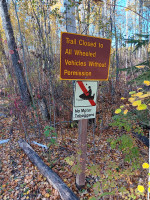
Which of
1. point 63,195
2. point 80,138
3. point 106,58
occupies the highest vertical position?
point 106,58

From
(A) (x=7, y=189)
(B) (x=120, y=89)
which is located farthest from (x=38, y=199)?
(B) (x=120, y=89)

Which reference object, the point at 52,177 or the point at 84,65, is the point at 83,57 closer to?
the point at 84,65

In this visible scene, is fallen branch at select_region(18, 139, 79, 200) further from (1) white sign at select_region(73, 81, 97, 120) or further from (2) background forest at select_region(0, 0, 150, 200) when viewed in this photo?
(1) white sign at select_region(73, 81, 97, 120)

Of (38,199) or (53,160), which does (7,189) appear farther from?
(53,160)

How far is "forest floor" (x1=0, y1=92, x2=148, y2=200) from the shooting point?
8.51 ft

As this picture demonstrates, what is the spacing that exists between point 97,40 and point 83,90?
30.0 inches

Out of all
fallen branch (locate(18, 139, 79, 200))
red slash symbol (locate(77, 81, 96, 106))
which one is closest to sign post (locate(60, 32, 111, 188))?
red slash symbol (locate(77, 81, 96, 106))

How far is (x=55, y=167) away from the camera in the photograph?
323 centimetres

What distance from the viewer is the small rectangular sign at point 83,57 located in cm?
167

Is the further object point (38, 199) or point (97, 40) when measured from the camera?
point (38, 199)

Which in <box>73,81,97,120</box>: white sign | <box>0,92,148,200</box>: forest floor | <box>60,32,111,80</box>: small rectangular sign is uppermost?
<box>60,32,111,80</box>: small rectangular sign

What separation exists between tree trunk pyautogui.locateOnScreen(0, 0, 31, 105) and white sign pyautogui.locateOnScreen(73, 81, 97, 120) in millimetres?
3478

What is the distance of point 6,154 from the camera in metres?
3.89

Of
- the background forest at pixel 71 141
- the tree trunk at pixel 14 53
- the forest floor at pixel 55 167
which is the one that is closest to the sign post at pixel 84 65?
the background forest at pixel 71 141
